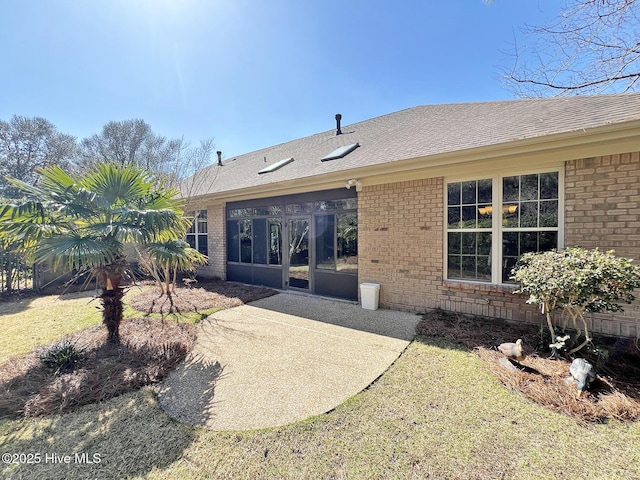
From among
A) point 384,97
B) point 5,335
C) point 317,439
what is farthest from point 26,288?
point 384,97

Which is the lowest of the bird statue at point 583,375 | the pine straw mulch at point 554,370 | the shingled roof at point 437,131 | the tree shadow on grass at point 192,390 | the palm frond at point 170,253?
the tree shadow on grass at point 192,390

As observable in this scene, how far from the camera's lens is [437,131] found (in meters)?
6.96

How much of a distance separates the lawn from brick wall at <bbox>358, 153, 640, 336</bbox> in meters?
2.62

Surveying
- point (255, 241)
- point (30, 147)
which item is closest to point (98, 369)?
point (255, 241)

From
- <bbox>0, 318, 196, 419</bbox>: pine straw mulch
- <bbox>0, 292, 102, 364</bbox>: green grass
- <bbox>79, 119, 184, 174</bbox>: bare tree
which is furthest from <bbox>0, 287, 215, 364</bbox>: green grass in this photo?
<bbox>79, 119, 184, 174</bbox>: bare tree

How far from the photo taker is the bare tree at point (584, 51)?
4.40 meters

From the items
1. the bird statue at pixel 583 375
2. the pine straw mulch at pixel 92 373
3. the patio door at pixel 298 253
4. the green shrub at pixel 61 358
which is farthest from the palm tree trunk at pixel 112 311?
the bird statue at pixel 583 375

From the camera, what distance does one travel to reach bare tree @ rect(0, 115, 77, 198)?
21453 mm

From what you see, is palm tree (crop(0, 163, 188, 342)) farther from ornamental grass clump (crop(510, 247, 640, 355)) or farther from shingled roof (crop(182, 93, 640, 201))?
ornamental grass clump (crop(510, 247, 640, 355))

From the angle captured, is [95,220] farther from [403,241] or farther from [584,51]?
[584,51]

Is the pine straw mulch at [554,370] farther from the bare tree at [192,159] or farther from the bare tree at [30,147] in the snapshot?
the bare tree at [30,147]

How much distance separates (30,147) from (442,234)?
31308 mm

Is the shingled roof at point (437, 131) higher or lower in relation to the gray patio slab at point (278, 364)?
higher

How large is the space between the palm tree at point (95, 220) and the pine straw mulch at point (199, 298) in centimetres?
247
